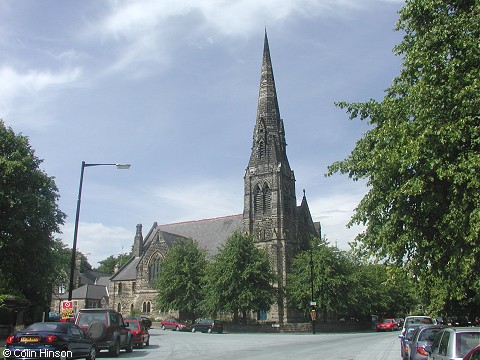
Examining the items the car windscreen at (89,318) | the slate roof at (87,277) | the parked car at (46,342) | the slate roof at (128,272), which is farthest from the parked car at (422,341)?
the slate roof at (87,277)

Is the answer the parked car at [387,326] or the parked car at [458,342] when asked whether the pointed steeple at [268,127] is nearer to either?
the parked car at [387,326]

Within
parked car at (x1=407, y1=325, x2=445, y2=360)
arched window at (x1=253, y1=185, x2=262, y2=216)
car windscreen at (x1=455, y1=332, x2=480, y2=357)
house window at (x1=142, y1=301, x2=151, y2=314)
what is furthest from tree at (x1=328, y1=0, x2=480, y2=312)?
house window at (x1=142, y1=301, x2=151, y2=314)

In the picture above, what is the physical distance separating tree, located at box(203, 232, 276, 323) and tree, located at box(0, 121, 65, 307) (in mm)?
20819

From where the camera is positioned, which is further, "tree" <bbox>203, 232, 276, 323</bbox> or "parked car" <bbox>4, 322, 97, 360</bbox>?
"tree" <bbox>203, 232, 276, 323</bbox>

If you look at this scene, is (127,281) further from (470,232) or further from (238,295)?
(470,232)

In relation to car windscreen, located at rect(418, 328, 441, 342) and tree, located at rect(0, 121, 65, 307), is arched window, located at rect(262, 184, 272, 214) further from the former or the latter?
car windscreen, located at rect(418, 328, 441, 342)

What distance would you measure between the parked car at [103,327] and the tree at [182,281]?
122ft

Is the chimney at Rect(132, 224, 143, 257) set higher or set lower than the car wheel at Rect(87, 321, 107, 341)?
higher

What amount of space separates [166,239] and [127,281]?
33.4ft

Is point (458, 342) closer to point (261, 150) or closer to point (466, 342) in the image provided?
point (466, 342)

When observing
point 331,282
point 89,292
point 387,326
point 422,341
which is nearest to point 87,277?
point 89,292

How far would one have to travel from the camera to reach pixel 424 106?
42.4 ft

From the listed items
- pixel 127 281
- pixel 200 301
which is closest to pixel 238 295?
pixel 200 301

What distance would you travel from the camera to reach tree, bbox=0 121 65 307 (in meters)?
31.7
